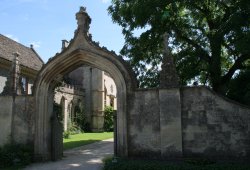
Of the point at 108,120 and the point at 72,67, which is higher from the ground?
the point at 72,67

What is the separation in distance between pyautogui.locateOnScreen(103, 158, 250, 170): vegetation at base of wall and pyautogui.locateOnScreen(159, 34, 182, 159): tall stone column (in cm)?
67

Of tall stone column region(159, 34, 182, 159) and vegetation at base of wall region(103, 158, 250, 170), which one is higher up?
tall stone column region(159, 34, 182, 159)

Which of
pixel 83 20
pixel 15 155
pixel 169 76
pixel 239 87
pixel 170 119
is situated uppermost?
pixel 83 20

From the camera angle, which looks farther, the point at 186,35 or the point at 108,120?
the point at 108,120

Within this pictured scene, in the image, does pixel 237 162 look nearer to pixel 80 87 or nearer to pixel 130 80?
pixel 130 80

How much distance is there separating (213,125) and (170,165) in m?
2.45

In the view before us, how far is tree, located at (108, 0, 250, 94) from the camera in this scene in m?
18.3

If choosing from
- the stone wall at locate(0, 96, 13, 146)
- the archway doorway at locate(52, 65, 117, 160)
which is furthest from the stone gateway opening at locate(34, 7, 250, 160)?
the archway doorway at locate(52, 65, 117, 160)

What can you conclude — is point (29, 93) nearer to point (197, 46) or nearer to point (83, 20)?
point (197, 46)

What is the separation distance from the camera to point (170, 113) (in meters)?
12.6

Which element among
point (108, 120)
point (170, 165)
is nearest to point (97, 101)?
point (108, 120)

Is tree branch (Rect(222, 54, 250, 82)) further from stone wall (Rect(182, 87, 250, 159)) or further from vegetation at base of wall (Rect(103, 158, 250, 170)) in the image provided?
vegetation at base of wall (Rect(103, 158, 250, 170))

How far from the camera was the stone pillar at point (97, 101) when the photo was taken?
1859 inches

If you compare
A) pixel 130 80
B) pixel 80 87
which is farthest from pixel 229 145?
pixel 80 87
